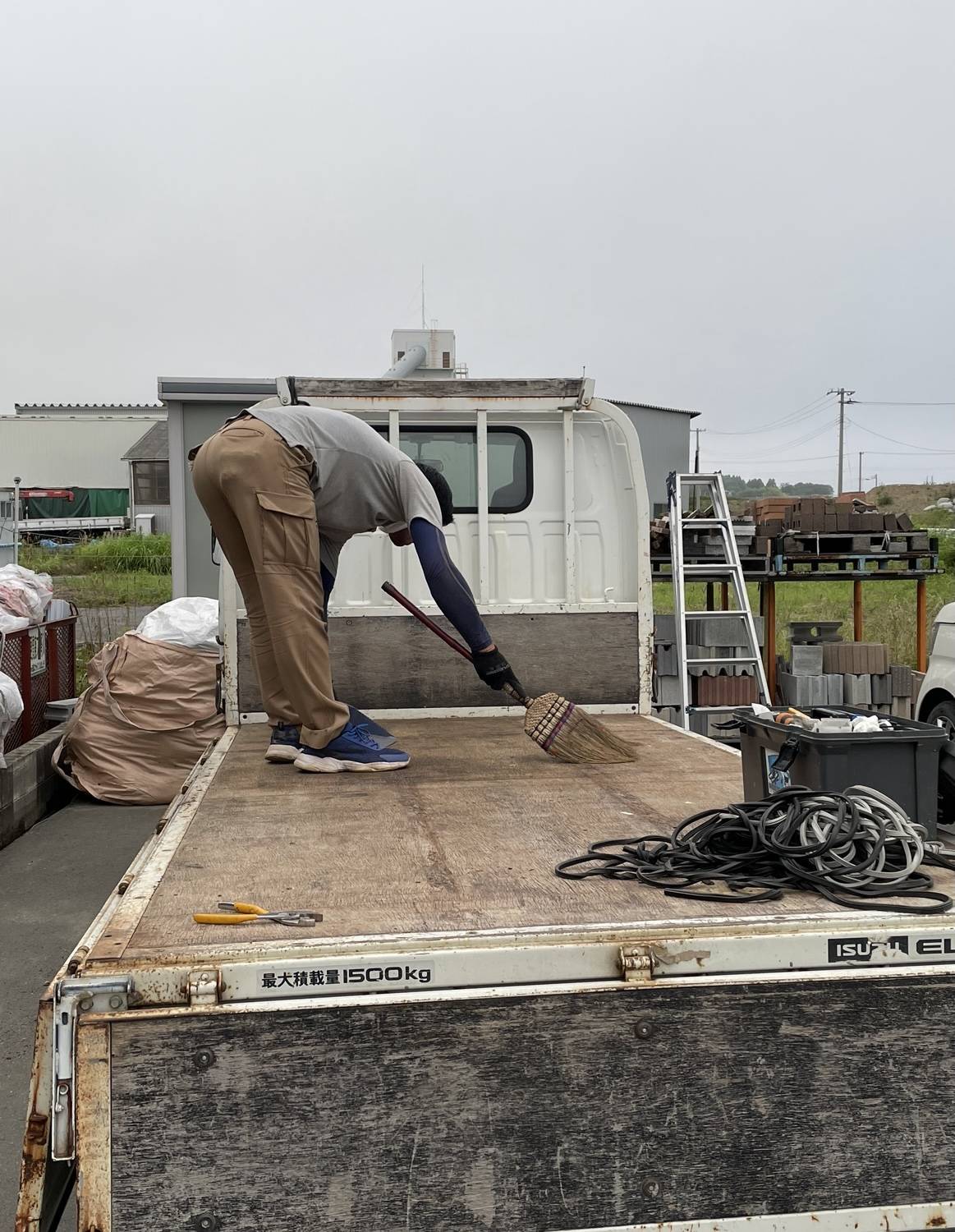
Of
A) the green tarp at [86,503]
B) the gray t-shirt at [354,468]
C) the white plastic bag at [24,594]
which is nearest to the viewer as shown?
the gray t-shirt at [354,468]

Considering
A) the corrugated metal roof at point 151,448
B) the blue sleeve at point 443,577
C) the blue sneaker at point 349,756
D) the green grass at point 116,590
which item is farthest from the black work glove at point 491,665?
the corrugated metal roof at point 151,448

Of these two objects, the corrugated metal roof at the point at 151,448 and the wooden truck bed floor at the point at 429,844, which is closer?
the wooden truck bed floor at the point at 429,844

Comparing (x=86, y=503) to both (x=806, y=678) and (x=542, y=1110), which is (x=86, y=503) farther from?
(x=542, y=1110)

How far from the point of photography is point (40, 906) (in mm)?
5121

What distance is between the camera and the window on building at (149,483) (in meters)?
39.6

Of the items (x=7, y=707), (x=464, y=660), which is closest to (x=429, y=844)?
(x=464, y=660)

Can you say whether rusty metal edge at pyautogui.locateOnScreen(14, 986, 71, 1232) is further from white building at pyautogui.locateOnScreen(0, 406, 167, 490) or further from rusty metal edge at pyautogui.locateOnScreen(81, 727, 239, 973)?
white building at pyautogui.locateOnScreen(0, 406, 167, 490)

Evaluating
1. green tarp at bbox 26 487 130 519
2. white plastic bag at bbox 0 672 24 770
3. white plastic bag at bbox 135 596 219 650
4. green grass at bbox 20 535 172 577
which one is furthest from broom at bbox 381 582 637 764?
green tarp at bbox 26 487 130 519

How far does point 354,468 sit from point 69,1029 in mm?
2683

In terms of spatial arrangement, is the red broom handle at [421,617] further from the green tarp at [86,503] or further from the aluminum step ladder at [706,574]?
the green tarp at [86,503]

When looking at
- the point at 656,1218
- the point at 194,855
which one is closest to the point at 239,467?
the point at 194,855

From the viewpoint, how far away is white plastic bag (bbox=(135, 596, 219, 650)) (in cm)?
743

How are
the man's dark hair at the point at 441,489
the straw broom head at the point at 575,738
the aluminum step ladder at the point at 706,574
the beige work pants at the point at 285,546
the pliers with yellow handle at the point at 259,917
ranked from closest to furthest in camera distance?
the pliers with yellow handle at the point at 259,917 → the beige work pants at the point at 285,546 → the straw broom head at the point at 575,738 → the man's dark hair at the point at 441,489 → the aluminum step ladder at the point at 706,574

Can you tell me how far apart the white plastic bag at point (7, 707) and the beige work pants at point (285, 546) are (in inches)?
99.4
